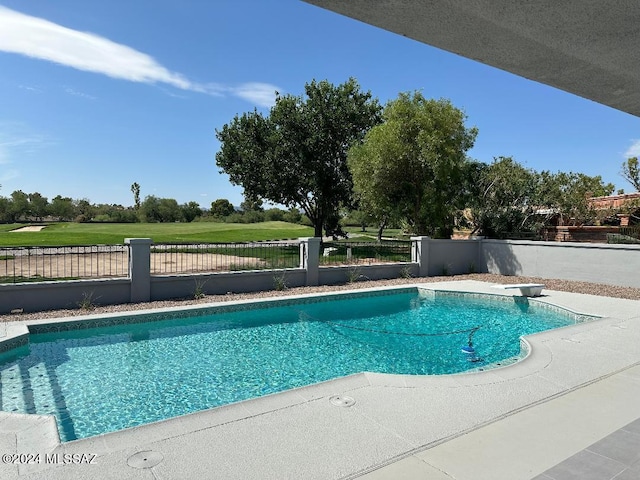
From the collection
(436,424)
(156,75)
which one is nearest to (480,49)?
(436,424)

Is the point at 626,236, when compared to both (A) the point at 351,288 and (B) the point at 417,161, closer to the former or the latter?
(B) the point at 417,161

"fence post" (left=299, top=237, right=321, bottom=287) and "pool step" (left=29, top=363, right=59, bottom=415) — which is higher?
"fence post" (left=299, top=237, right=321, bottom=287)

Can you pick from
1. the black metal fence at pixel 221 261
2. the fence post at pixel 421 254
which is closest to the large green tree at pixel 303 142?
the black metal fence at pixel 221 261

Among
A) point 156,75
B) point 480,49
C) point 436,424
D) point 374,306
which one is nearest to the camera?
point 480,49

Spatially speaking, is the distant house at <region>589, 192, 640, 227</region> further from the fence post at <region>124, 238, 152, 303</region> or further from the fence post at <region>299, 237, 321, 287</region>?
the fence post at <region>124, 238, 152, 303</region>

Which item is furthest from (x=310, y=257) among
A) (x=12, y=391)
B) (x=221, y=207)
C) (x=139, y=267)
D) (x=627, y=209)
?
(x=221, y=207)

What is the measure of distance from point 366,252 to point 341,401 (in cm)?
1560

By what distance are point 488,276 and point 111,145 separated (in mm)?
45461

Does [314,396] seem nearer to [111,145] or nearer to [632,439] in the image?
[632,439]

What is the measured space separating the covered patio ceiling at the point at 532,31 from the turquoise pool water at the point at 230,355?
5.29 meters

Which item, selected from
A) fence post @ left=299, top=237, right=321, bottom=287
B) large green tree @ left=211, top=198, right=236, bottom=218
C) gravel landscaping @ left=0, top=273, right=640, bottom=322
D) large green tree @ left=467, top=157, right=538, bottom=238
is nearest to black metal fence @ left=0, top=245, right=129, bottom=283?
gravel landscaping @ left=0, top=273, right=640, bottom=322

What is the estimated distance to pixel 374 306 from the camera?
12.3 m

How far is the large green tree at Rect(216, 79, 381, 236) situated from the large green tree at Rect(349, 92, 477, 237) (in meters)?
3.82

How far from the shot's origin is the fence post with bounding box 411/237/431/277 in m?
17.2
